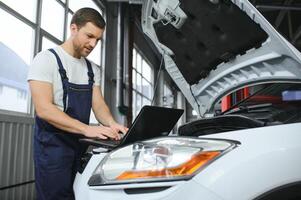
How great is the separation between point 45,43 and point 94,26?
2923 millimetres

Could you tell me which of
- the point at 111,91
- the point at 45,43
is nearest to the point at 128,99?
the point at 111,91

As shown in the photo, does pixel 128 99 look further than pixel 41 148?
Yes

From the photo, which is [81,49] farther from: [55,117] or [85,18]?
[55,117]

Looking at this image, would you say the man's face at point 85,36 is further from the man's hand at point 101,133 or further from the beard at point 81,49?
the man's hand at point 101,133

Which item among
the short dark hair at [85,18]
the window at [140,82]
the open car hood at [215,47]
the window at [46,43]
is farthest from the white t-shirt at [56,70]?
the window at [140,82]

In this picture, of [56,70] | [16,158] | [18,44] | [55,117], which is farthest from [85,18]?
[18,44]

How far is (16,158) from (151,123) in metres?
2.58

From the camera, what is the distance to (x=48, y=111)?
1.32 meters

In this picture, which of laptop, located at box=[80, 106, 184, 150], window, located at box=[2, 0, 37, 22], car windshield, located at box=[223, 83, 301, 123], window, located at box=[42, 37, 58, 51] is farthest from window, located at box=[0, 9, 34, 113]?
car windshield, located at box=[223, 83, 301, 123]

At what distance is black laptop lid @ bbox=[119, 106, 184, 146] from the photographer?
1147 millimetres

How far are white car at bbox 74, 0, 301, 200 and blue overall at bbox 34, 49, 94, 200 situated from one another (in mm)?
160

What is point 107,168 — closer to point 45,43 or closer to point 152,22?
point 152,22

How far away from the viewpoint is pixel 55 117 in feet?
4.28

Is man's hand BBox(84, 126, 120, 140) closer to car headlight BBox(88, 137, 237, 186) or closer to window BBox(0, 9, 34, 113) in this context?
car headlight BBox(88, 137, 237, 186)
